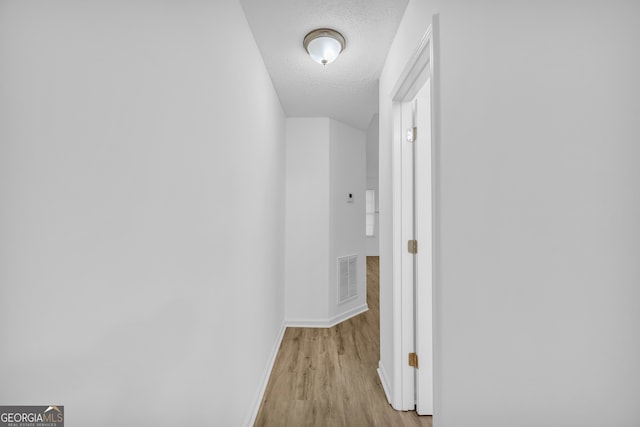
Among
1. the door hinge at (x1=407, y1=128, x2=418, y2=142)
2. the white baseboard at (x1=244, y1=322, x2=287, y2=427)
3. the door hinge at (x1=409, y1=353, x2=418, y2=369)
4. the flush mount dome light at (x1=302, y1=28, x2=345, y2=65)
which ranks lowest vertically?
the white baseboard at (x1=244, y1=322, x2=287, y2=427)

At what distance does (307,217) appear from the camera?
11.7ft

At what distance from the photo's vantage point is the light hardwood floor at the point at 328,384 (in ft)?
6.05

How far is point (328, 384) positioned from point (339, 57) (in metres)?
2.59

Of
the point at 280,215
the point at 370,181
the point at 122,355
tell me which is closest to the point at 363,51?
the point at 280,215

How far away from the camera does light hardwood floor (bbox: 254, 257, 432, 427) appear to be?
1844 mm

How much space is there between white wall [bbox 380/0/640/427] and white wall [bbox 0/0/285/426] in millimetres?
974

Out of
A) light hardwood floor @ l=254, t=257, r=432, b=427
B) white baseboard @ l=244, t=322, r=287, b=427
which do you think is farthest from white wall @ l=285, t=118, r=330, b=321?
white baseboard @ l=244, t=322, r=287, b=427

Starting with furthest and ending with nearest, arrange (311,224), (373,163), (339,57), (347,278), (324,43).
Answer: (373,163), (347,278), (311,224), (339,57), (324,43)

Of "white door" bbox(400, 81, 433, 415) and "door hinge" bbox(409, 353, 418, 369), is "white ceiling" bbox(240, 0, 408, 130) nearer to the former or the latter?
"white door" bbox(400, 81, 433, 415)

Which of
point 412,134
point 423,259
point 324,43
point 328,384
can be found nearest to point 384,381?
point 328,384

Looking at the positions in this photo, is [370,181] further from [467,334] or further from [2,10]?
[2,10]

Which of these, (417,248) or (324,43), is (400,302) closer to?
(417,248)

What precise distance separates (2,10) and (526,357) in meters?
1.32

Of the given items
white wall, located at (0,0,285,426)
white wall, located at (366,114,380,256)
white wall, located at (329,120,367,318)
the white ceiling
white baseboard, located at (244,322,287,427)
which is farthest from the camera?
white wall, located at (366,114,380,256)
